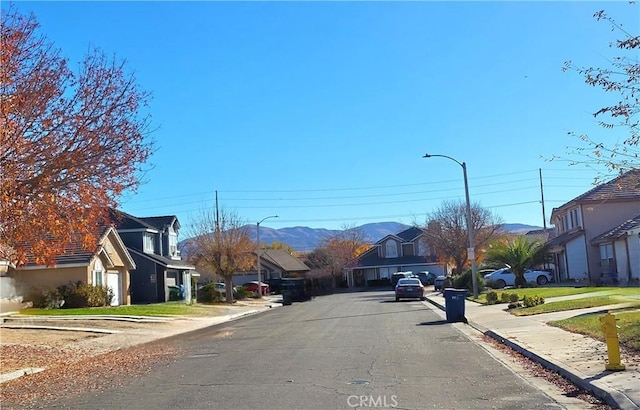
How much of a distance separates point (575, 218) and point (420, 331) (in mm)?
31289

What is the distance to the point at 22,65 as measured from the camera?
1416cm

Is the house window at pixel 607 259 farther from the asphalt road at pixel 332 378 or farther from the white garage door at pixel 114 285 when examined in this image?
the white garage door at pixel 114 285

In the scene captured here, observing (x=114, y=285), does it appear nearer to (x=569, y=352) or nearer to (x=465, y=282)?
(x=465, y=282)

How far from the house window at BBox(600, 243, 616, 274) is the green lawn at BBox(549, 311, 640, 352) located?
23.9 m

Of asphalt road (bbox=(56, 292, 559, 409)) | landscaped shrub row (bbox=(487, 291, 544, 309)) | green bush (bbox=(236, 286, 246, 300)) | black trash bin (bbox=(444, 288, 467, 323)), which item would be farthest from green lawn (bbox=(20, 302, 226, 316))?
green bush (bbox=(236, 286, 246, 300))

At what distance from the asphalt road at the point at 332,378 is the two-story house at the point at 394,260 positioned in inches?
2487

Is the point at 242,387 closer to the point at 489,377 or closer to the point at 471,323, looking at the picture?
the point at 489,377

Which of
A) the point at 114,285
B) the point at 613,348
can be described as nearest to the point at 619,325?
the point at 613,348

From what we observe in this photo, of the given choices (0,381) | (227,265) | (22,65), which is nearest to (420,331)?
(0,381)

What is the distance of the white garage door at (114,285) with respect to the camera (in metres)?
41.6

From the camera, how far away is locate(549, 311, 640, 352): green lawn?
13.6 meters

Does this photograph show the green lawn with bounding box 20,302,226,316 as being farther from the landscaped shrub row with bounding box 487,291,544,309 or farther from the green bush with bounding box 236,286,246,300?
the green bush with bounding box 236,286,246,300

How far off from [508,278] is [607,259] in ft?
29.2

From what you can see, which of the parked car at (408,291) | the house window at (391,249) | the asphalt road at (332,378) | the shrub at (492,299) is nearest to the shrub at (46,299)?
the asphalt road at (332,378)
